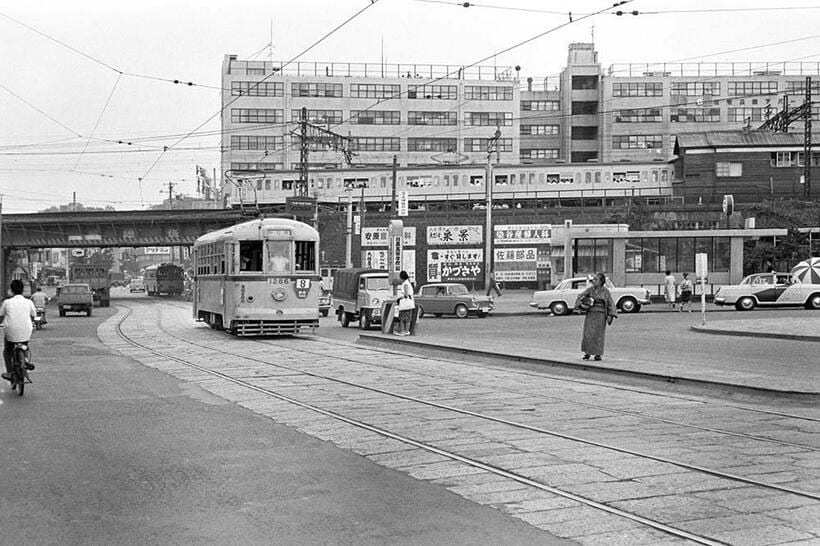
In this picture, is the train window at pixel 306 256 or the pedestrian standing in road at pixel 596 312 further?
the train window at pixel 306 256

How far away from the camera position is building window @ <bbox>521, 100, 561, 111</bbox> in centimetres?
9812

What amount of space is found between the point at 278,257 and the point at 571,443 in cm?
1820

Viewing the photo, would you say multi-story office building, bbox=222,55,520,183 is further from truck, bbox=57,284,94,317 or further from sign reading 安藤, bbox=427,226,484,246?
truck, bbox=57,284,94,317

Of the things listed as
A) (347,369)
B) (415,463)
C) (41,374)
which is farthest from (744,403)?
(41,374)

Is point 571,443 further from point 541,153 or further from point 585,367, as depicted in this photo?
point 541,153

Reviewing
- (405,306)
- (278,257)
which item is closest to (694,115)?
(278,257)

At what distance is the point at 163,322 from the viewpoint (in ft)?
120

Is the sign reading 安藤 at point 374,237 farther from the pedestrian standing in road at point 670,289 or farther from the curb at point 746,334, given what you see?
the curb at point 746,334

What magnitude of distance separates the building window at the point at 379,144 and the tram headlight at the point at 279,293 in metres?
68.1

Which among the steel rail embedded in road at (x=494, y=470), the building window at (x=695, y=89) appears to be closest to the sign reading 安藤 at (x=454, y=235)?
the building window at (x=695, y=89)

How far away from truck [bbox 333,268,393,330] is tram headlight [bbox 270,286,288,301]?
630 centimetres

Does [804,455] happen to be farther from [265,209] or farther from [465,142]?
[465,142]

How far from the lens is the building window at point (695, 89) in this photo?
313ft

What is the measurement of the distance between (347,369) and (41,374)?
542 centimetres
